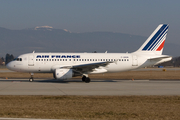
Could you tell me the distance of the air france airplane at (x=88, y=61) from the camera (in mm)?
32188

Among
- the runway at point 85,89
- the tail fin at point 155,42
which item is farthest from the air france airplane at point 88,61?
the runway at point 85,89

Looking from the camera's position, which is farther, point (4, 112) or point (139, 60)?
point (139, 60)

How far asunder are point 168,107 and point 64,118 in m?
6.29

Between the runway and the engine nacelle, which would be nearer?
the runway

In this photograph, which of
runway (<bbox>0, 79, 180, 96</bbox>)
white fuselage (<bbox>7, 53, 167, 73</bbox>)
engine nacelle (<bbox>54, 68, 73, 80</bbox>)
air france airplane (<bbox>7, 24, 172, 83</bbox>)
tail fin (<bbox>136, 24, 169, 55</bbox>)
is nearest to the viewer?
runway (<bbox>0, 79, 180, 96</bbox>)

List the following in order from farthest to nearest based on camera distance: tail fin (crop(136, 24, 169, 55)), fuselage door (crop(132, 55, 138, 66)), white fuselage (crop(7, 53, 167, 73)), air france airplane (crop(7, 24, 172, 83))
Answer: tail fin (crop(136, 24, 169, 55))
fuselage door (crop(132, 55, 138, 66))
white fuselage (crop(7, 53, 167, 73))
air france airplane (crop(7, 24, 172, 83))

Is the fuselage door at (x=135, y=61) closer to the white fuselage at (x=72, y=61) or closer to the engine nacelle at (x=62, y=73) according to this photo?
the white fuselage at (x=72, y=61)

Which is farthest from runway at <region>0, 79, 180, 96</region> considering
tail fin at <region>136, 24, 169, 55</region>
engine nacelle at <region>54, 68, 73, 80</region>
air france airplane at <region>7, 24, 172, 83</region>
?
tail fin at <region>136, 24, 169, 55</region>

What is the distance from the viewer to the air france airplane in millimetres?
32188

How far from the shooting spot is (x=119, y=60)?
3444 cm

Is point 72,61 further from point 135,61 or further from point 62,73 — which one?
point 135,61

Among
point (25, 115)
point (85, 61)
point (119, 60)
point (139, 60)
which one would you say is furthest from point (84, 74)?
point (25, 115)

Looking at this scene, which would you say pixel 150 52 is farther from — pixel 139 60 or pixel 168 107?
pixel 168 107

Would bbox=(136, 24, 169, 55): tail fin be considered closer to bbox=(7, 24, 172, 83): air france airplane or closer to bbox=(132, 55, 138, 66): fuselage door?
bbox=(7, 24, 172, 83): air france airplane
